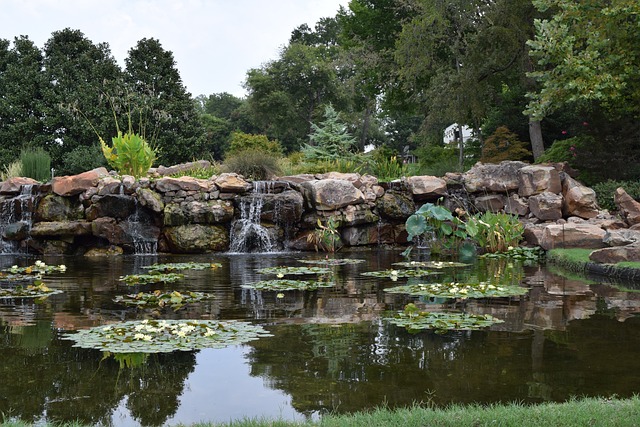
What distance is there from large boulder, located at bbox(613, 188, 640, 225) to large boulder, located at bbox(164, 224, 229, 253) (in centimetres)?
811

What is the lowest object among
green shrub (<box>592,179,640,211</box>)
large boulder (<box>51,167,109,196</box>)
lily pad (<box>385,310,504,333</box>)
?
lily pad (<box>385,310,504,333</box>)

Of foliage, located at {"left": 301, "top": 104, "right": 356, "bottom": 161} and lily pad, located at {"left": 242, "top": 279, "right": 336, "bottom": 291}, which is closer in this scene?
lily pad, located at {"left": 242, "top": 279, "right": 336, "bottom": 291}

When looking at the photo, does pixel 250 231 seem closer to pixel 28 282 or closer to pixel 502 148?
pixel 28 282

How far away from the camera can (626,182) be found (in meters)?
15.3

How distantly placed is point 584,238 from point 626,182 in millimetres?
5109

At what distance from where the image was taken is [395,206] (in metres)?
15.2

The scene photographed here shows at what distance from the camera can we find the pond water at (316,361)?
3619 millimetres

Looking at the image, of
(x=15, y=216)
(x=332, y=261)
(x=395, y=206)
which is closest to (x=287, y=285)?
(x=332, y=261)

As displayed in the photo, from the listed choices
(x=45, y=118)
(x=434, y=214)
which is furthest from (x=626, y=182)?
(x=45, y=118)

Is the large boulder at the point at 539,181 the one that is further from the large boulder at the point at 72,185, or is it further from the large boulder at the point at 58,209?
the large boulder at the point at 58,209

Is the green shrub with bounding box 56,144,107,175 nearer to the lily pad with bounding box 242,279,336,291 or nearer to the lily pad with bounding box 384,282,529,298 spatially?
the lily pad with bounding box 242,279,336,291

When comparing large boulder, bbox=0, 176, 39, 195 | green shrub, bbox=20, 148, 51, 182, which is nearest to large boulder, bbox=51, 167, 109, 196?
large boulder, bbox=0, 176, 39, 195

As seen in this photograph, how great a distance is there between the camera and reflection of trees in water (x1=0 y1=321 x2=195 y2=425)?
3.44m

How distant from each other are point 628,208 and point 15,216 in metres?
13.1
